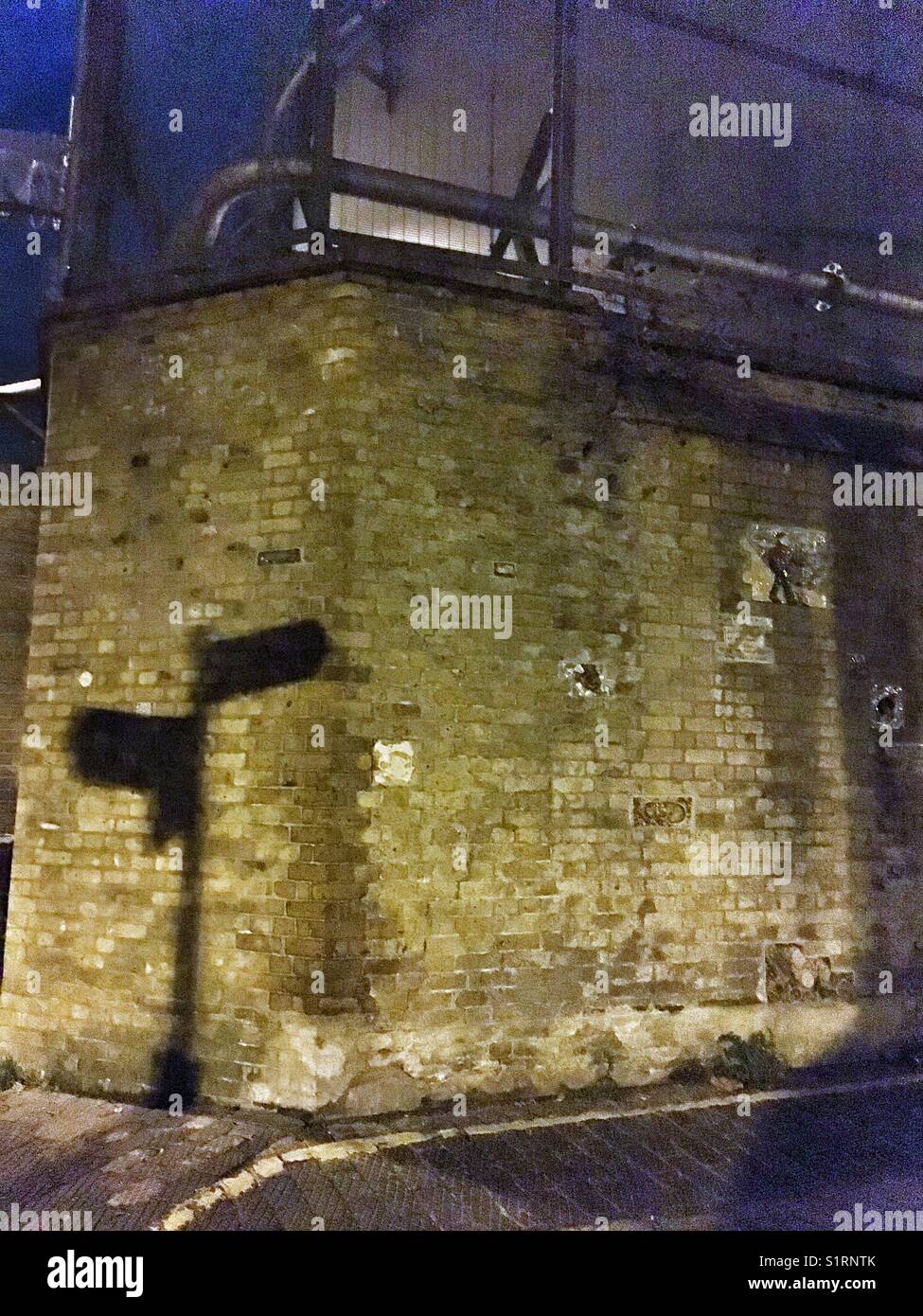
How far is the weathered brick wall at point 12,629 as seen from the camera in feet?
23.0

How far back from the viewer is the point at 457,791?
206 inches

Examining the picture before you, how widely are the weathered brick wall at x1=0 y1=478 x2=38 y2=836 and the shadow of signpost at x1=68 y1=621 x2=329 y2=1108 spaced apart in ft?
5.87

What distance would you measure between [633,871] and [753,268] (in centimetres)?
529

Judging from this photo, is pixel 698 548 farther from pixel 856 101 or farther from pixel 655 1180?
pixel 856 101

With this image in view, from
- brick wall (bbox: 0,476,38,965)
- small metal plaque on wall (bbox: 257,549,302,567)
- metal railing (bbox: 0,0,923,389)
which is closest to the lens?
small metal plaque on wall (bbox: 257,549,302,567)

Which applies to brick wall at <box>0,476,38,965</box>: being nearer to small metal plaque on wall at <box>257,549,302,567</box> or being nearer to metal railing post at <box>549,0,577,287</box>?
small metal plaque on wall at <box>257,549,302,567</box>

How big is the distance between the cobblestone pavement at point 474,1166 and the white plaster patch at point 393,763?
196cm

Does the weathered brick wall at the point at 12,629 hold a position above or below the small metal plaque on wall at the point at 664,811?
above

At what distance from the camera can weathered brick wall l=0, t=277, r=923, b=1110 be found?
5.02 meters

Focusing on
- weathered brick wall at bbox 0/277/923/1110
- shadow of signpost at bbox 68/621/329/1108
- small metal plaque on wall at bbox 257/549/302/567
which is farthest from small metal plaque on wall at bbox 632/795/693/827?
small metal plaque on wall at bbox 257/549/302/567

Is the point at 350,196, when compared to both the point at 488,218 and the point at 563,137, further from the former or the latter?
the point at 563,137

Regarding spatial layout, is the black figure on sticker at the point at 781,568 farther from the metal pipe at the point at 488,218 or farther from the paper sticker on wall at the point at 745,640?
the metal pipe at the point at 488,218

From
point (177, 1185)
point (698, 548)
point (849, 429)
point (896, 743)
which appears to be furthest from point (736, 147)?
point (177, 1185)

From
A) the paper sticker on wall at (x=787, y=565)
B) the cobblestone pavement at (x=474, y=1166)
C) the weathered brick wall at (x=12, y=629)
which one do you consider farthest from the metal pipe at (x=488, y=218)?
the cobblestone pavement at (x=474, y=1166)
